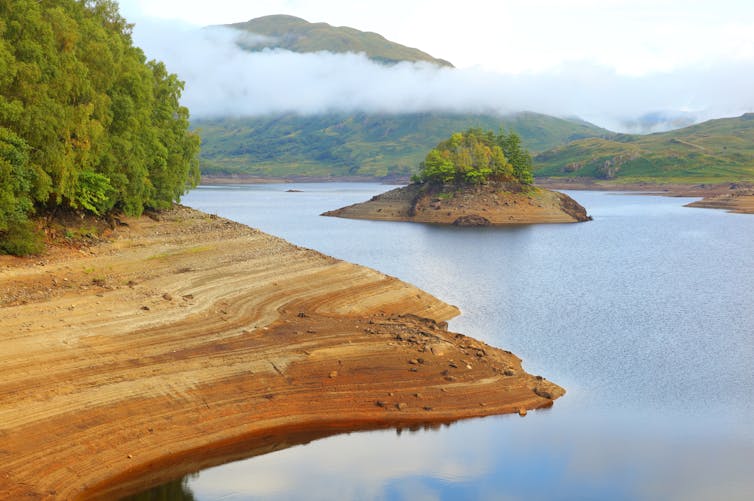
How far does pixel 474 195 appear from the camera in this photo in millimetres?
143500

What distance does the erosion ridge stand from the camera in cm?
13938

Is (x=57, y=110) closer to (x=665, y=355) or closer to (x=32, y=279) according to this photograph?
→ (x=32, y=279)

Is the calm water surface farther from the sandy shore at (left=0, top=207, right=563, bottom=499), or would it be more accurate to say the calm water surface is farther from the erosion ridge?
the erosion ridge

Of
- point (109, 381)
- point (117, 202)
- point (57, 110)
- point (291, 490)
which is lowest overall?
point (291, 490)

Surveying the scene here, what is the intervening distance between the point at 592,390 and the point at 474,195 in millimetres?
111489

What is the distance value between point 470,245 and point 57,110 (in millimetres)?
67245

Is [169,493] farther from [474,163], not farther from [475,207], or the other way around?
[474,163]

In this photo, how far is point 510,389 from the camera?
32031 mm

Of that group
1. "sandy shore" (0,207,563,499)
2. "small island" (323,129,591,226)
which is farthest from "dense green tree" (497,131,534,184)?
"sandy shore" (0,207,563,499)

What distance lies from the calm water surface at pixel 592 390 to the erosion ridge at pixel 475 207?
51.8 m

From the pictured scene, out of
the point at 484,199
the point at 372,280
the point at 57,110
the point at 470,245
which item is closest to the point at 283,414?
the point at 372,280

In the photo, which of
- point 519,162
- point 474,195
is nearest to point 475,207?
point 474,195

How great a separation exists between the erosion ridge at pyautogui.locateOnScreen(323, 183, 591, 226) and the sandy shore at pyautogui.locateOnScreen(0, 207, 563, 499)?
96.6m

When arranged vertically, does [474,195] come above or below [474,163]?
below
